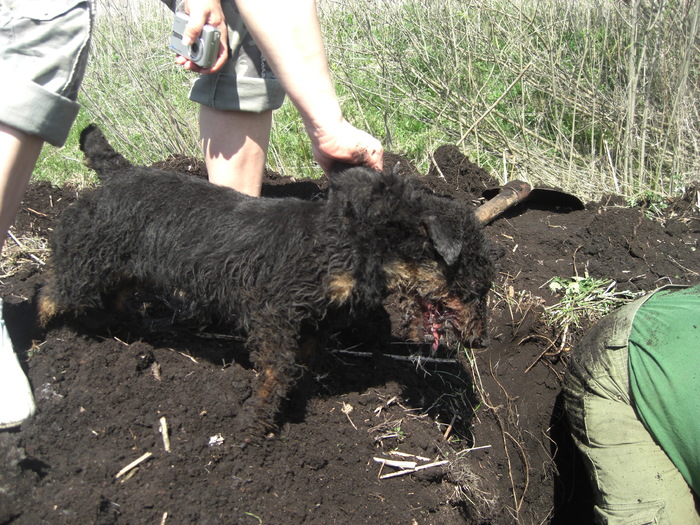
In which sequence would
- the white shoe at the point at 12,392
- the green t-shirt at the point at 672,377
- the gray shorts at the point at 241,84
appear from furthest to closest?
the gray shorts at the point at 241,84 → the green t-shirt at the point at 672,377 → the white shoe at the point at 12,392

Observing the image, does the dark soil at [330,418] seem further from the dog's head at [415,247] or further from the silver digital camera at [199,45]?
the silver digital camera at [199,45]

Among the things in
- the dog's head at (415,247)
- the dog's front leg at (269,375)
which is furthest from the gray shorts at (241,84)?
A: the dog's front leg at (269,375)

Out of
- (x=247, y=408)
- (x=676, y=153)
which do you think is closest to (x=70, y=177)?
(x=247, y=408)

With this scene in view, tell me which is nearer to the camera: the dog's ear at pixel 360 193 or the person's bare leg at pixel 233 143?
the dog's ear at pixel 360 193

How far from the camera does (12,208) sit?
118 inches

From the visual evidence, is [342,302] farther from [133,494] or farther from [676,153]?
[676,153]

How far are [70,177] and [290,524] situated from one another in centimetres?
443

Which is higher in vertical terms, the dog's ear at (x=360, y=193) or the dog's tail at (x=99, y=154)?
the dog's tail at (x=99, y=154)

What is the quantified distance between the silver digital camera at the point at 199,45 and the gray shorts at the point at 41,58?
646 millimetres

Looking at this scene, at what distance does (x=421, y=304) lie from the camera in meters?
3.13

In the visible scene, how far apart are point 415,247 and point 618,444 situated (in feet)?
5.46

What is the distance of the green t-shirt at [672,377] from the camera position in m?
3.00

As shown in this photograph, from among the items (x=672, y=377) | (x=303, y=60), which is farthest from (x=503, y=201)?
(x=303, y=60)

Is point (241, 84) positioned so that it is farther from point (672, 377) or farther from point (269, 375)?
point (672, 377)
